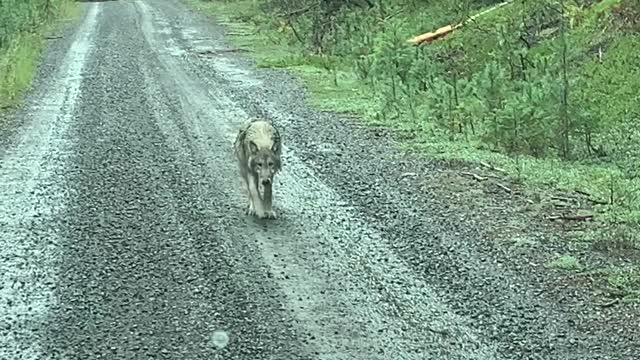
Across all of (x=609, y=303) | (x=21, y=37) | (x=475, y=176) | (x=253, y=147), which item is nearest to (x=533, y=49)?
(x=475, y=176)

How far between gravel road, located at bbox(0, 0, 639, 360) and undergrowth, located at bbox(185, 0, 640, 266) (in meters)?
1.07

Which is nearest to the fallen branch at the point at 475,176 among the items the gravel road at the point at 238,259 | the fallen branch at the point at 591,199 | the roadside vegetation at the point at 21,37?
the gravel road at the point at 238,259

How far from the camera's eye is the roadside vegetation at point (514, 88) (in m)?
9.42

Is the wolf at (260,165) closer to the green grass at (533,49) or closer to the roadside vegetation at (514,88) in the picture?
the roadside vegetation at (514,88)

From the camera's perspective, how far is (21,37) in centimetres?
2323

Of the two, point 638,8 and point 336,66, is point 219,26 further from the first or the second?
point 638,8

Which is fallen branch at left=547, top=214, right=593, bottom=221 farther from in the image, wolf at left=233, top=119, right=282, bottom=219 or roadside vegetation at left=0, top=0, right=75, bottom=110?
roadside vegetation at left=0, top=0, right=75, bottom=110

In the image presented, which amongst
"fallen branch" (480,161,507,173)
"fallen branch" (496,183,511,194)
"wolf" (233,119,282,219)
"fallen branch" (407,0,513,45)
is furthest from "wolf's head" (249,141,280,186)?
"fallen branch" (407,0,513,45)

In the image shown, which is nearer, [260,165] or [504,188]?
[260,165]

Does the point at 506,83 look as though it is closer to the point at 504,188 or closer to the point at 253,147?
the point at 504,188

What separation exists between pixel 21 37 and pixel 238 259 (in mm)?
17615

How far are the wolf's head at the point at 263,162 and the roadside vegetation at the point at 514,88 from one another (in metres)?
2.34

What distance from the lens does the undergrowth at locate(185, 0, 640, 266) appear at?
10195 mm

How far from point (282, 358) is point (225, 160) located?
212 inches
